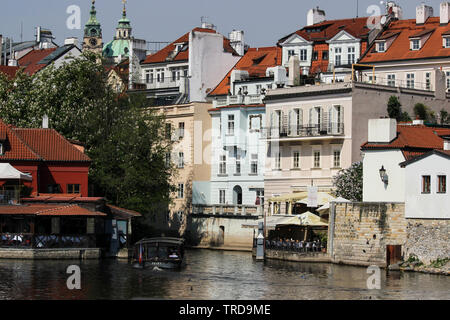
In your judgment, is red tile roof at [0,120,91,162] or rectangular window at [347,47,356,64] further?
rectangular window at [347,47,356,64]

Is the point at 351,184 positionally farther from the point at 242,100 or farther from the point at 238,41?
the point at 238,41

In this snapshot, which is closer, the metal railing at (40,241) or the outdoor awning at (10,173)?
the metal railing at (40,241)

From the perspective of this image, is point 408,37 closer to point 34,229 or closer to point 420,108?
point 420,108

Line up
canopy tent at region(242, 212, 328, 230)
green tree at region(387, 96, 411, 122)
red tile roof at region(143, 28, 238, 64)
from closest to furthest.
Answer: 1. canopy tent at region(242, 212, 328, 230)
2. green tree at region(387, 96, 411, 122)
3. red tile roof at region(143, 28, 238, 64)

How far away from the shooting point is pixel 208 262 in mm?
76625

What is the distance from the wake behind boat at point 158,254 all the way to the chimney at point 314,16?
39.5 meters

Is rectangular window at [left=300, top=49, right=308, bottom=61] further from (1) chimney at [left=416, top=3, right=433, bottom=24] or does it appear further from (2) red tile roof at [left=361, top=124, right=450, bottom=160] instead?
(2) red tile roof at [left=361, top=124, right=450, bottom=160]

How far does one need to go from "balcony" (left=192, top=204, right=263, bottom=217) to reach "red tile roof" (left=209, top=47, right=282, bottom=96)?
444 inches

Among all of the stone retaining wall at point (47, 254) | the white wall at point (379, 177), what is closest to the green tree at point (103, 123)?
the stone retaining wall at point (47, 254)

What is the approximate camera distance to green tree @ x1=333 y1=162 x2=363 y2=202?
7869 cm

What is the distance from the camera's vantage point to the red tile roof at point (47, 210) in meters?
75.5

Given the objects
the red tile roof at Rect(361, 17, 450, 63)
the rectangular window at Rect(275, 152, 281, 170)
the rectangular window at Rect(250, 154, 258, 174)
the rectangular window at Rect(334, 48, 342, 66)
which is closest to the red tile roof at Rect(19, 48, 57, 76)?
the rectangular window at Rect(250, 154, 258, 174)

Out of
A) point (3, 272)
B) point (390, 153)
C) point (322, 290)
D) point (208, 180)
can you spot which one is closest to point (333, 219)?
point (390, 153)

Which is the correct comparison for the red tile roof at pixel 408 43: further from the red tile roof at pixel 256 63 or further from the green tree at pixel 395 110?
the red tile roof at pixel 256 63
